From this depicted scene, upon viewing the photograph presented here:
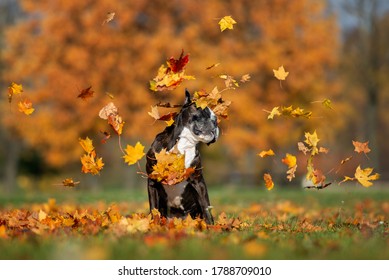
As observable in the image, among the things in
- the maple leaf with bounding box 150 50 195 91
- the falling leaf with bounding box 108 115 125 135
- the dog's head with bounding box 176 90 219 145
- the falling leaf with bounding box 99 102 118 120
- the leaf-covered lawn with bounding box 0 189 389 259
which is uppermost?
the maple leaf with bounding box 150 50 195 91

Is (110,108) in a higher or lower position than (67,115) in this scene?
lower

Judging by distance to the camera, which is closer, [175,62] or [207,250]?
[207,250]

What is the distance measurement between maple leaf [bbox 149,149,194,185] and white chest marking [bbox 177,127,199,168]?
0.06m

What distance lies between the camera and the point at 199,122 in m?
6.07

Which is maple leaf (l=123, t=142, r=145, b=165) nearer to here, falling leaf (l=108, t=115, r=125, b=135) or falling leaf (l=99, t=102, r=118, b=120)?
falling leaf (l=108, t=115, r=125, b=135)

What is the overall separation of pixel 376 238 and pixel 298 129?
18263 millimetres

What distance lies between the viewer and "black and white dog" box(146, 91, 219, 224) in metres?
6.09

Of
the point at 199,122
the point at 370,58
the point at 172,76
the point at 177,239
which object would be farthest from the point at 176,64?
the point at 370,58

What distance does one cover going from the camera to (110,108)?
6574mm

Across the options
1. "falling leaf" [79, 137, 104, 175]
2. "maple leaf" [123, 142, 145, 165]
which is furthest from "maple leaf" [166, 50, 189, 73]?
"falling leaf" [79, 137, 104, 175]

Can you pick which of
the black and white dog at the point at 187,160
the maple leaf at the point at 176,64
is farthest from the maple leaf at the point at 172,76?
the black and white dog at the point at 187,160
